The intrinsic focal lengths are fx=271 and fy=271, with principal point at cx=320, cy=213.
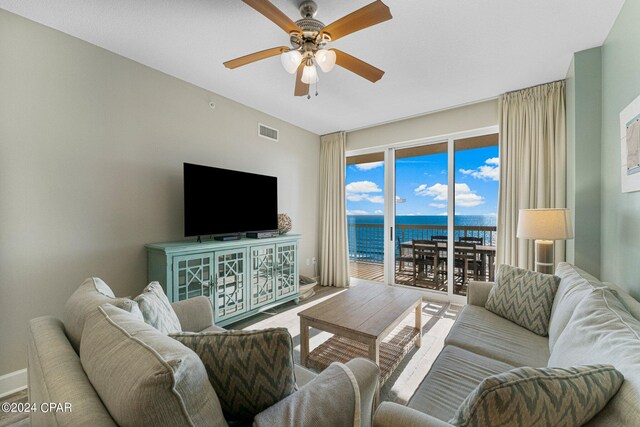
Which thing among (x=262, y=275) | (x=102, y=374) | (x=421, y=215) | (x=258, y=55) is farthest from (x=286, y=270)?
(x=102, y=374)

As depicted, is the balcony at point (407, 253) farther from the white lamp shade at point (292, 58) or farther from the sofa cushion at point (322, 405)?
the sofa cushion at point (322, 405)

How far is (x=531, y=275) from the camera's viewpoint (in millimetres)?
1928

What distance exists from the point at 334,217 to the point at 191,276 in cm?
248

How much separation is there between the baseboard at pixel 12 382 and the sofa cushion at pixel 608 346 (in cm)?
309

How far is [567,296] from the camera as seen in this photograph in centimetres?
151

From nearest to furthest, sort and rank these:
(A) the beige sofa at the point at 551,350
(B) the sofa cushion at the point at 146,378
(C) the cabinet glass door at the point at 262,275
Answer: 1. (B) the sofa cushion at the point at 146,378
2. (A) the beige sofa at the point at 551,350
3. (C) the cabinet glass door at the point at 262,275

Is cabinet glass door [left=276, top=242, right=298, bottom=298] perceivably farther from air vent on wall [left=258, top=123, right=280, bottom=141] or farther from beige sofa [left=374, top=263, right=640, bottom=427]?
beige sofa [left=374, top=263, right=640, bottom=427]

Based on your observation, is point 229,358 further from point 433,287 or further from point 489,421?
point 433,287

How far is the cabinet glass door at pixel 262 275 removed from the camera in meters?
3.00

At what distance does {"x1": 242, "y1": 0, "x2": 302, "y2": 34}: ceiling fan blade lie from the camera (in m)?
1.40

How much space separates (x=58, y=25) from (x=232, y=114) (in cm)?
154

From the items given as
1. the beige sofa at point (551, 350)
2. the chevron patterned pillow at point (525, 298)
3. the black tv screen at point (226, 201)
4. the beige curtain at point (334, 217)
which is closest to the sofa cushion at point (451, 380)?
the beige sofa at point (551, 350)

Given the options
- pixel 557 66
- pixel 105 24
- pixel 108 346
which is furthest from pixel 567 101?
pixel 105 24

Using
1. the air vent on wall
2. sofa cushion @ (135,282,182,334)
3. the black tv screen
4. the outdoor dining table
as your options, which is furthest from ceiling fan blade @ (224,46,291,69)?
the outdoor dining table
